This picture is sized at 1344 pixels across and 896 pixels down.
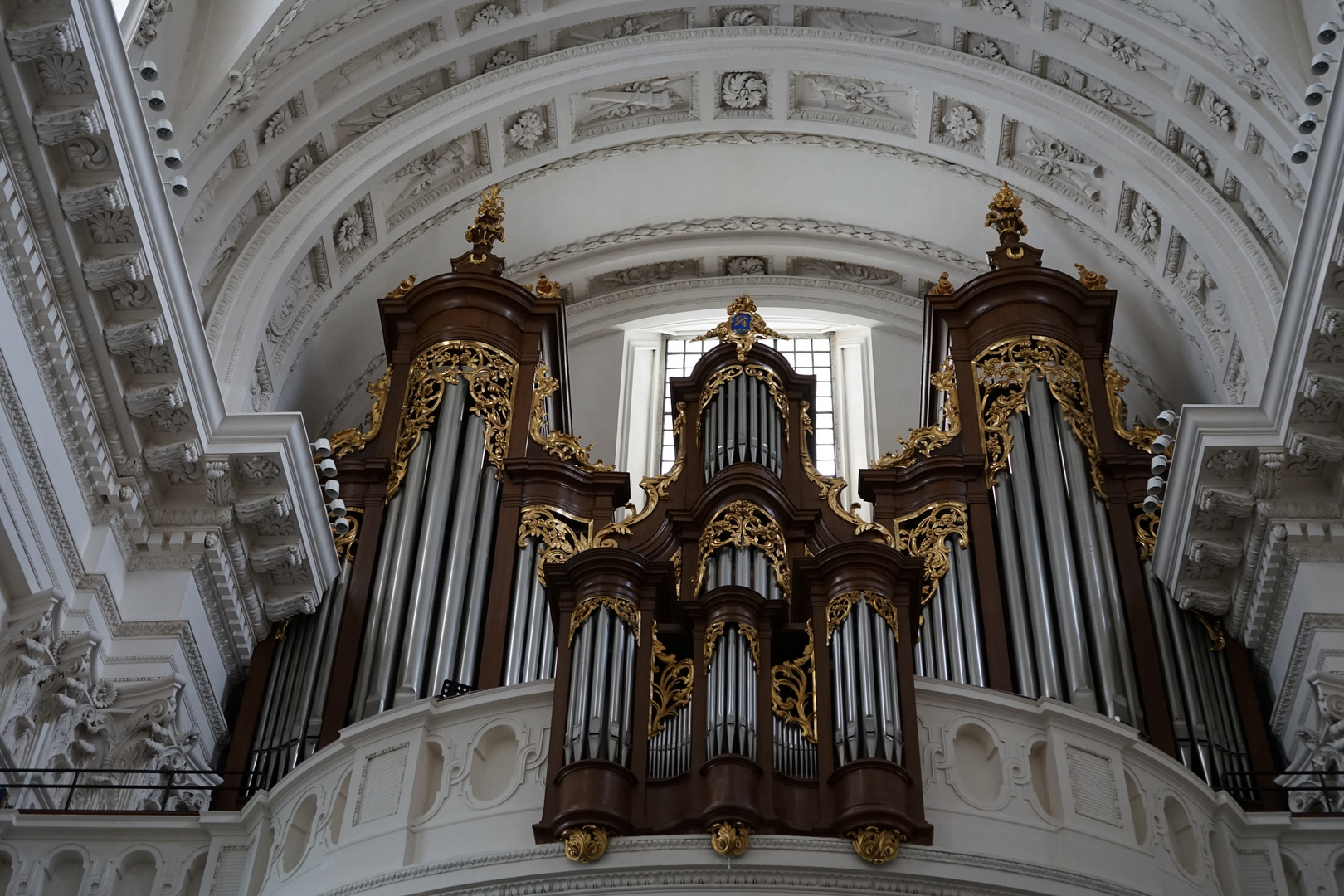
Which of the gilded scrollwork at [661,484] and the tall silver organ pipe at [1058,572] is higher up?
the gilded scrollwork at [661,484]

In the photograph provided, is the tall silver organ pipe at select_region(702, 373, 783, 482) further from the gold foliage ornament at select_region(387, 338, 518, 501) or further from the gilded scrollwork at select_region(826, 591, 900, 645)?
the gilded scrollwork at select_region(826, 591, 900, 645)

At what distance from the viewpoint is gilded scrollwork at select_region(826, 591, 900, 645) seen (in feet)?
29.1

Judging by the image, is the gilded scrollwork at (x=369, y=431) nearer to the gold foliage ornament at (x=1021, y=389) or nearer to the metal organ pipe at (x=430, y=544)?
the metal organ pipe at (x=430, y=544)

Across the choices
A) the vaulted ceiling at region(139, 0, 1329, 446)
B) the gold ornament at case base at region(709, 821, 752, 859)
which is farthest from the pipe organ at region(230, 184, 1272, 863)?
the vaulted ceiling at region(139, 0, 1329, 446)

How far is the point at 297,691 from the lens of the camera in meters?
11.5

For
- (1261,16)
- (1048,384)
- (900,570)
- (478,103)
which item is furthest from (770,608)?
(478,103)

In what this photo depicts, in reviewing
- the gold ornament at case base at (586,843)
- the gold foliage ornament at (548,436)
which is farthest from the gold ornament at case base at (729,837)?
the gold foliage ornament at (548,436)

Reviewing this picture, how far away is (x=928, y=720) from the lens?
8680 mm

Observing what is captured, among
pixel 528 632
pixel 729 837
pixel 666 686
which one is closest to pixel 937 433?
pixel 528 632

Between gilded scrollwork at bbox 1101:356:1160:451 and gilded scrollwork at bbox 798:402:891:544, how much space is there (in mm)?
2089

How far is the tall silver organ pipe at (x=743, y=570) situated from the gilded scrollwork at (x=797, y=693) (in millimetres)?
2219

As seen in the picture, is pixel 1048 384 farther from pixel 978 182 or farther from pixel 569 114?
pixel 569 114

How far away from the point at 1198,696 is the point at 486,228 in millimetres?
6810

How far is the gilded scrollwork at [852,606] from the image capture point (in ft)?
29.1
